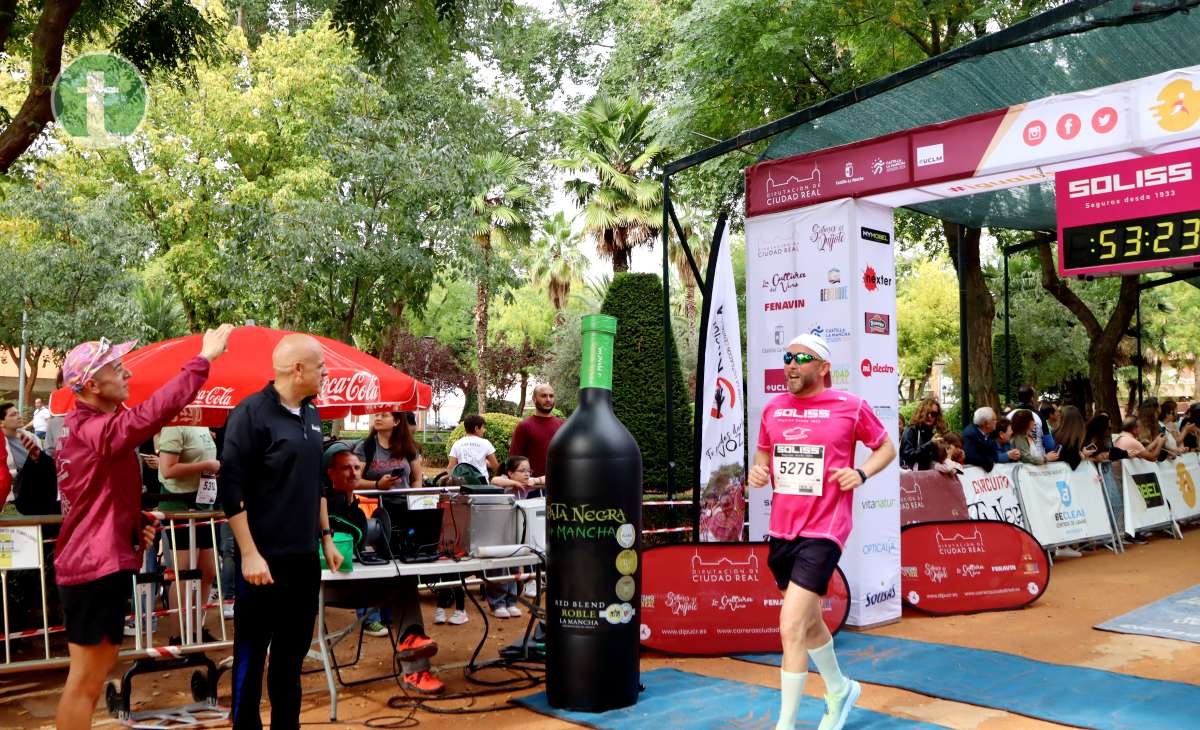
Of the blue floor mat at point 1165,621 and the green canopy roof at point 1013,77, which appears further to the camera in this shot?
the green canopy roof at point 1013,77

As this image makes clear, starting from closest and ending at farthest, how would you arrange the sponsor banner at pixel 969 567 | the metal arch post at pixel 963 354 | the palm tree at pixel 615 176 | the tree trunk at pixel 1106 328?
the sponsor banner at pixel 969 567 → the metal arch post at pixel 963 354 → the tree trunk at pixel 1106 328 → the palm tree at pixel 615 176

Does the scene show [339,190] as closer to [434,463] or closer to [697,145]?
[697,145]

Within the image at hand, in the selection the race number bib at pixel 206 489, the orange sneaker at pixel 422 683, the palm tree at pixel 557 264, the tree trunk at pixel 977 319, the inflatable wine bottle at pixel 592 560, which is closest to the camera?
the inflatable wine bottle at pixel 592 560

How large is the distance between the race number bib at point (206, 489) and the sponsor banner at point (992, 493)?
24.8 feet

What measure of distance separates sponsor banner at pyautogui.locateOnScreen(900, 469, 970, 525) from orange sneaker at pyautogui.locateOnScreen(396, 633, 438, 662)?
18.6ft

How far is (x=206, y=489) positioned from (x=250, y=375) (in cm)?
122

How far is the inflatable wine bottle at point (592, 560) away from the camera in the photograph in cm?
565

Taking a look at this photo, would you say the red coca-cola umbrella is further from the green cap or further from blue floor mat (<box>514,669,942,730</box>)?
blue floor mat (<box>514,669,942,730</box>)

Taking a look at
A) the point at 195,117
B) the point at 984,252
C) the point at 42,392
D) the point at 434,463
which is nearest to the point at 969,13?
the point at 195,117

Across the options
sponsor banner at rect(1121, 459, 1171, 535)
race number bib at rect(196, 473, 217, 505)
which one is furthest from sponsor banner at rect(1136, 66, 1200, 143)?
sponsor banner at rect(1121, 459, 1171, 535)

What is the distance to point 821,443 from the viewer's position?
17.0 ft

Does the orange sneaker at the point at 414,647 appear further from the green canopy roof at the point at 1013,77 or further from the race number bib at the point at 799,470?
the green canopy roof at the point at 1013,77

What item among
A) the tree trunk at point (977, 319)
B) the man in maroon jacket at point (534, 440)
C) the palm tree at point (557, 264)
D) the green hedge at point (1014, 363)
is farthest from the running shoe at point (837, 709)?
the palm tree at point (557, 264)

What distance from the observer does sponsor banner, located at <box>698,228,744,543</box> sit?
8461 mm
